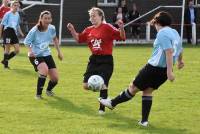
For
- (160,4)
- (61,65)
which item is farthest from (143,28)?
(61,65)

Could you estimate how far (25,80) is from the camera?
49.7 ft

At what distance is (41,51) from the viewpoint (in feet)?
40.9

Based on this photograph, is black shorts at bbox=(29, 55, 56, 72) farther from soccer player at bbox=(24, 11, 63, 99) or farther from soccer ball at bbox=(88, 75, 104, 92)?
soccer ball at bbox=(88, 75, 104, 92)

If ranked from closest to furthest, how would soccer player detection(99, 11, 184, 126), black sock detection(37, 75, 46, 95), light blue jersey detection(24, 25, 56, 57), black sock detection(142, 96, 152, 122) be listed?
1. soccer player detection(99, 11, 184, 126)
2. black sock detection(142, 96, 152, 122)
3. black sock detection(37, 75, 46, 95)
4. light blue jersey detection(24, 25, 56, 57)

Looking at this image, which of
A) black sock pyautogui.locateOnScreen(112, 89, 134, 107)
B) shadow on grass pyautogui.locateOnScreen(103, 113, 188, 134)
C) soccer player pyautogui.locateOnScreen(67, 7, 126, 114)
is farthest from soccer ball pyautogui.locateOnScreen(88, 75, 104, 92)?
shadow on grass pyautogui.locateOnScreen(103, 113, 188, 134)

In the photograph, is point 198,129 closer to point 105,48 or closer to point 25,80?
point 105,48

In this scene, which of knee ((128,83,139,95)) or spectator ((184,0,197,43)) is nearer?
knee ((128,83,139,95))

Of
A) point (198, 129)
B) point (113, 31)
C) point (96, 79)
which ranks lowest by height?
point (198, 129)

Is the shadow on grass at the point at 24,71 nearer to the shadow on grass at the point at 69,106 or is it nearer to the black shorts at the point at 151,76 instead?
the shadow on grass at the point at 69,106

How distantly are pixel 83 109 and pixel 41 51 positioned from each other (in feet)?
6.71

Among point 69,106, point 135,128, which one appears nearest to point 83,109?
point 69,106

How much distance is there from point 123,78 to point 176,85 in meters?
1.73

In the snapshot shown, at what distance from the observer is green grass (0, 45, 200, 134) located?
9.21 m

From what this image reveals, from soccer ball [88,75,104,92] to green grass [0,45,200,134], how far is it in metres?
0.50
